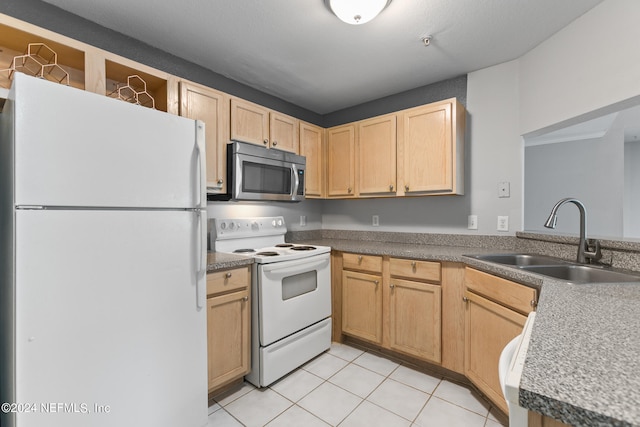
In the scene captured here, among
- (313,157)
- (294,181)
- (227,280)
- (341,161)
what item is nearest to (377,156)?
(341,161)

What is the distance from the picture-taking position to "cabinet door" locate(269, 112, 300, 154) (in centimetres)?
245

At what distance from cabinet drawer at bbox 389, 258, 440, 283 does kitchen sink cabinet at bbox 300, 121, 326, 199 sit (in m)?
1.12

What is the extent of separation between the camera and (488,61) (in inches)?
87.0

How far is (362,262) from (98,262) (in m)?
1.80

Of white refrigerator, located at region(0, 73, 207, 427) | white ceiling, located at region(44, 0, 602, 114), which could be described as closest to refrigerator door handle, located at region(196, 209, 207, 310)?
white refrigerator, located at region(0, 73, 207, 427)

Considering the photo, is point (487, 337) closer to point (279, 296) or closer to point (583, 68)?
point (279, 296)

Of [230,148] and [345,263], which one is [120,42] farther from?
[345,263]

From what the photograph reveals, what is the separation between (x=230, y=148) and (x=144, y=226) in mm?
1004

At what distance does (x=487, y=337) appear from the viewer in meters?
1.69

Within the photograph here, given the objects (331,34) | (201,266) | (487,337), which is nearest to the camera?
(201,266)

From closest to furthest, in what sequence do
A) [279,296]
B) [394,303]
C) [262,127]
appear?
[279,296] < [394,303] < [262,127]

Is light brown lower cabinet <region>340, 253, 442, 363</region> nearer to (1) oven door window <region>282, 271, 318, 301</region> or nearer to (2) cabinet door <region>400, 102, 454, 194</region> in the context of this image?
A: (1) oven door window <region>282, 271, 318, 301</region>

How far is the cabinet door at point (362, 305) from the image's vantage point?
2307 mm

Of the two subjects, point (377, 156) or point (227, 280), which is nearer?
point (227, 280)
